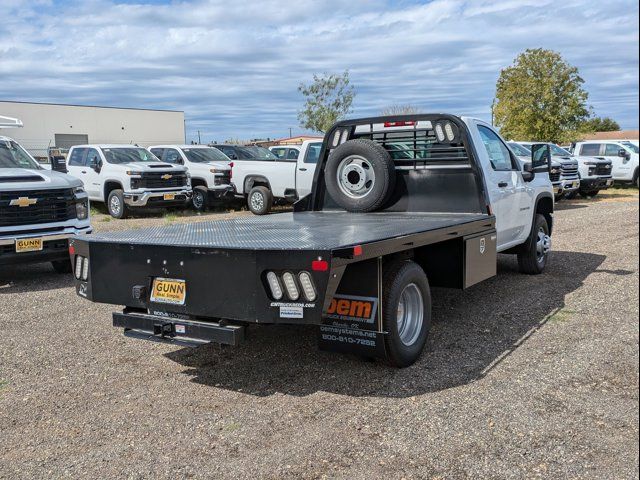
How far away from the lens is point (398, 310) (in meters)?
5.10

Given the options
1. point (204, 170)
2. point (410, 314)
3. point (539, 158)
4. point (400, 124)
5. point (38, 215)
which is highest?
point (400, 124)

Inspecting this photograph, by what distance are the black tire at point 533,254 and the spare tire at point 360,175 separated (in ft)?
8.04

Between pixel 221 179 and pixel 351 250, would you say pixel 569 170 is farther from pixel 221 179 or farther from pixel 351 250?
pixel 351 250

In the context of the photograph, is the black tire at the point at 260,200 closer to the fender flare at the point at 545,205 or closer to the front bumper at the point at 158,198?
the front bumper at the point at 158,198

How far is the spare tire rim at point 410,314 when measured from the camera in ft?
17.0

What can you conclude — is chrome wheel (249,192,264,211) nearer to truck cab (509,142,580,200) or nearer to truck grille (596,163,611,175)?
truck cab (509,142,580,200)

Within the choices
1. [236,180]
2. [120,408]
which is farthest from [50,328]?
[236,180]

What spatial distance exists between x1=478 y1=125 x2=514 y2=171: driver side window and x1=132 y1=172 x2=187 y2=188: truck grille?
10844 millimetres

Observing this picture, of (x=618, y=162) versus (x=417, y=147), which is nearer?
(x=417, y=147)

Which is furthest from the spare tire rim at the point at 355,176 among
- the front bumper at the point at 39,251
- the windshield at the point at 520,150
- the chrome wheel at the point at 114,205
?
the windshield at the point at 520,150

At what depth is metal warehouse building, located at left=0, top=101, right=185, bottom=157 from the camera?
5106cm

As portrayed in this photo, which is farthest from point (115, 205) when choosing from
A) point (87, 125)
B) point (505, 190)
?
point (87, 125)

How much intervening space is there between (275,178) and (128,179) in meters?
3.69

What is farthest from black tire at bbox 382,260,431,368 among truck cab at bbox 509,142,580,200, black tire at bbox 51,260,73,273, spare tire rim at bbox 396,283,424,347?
truck cab at bbox 509,142,580,200
